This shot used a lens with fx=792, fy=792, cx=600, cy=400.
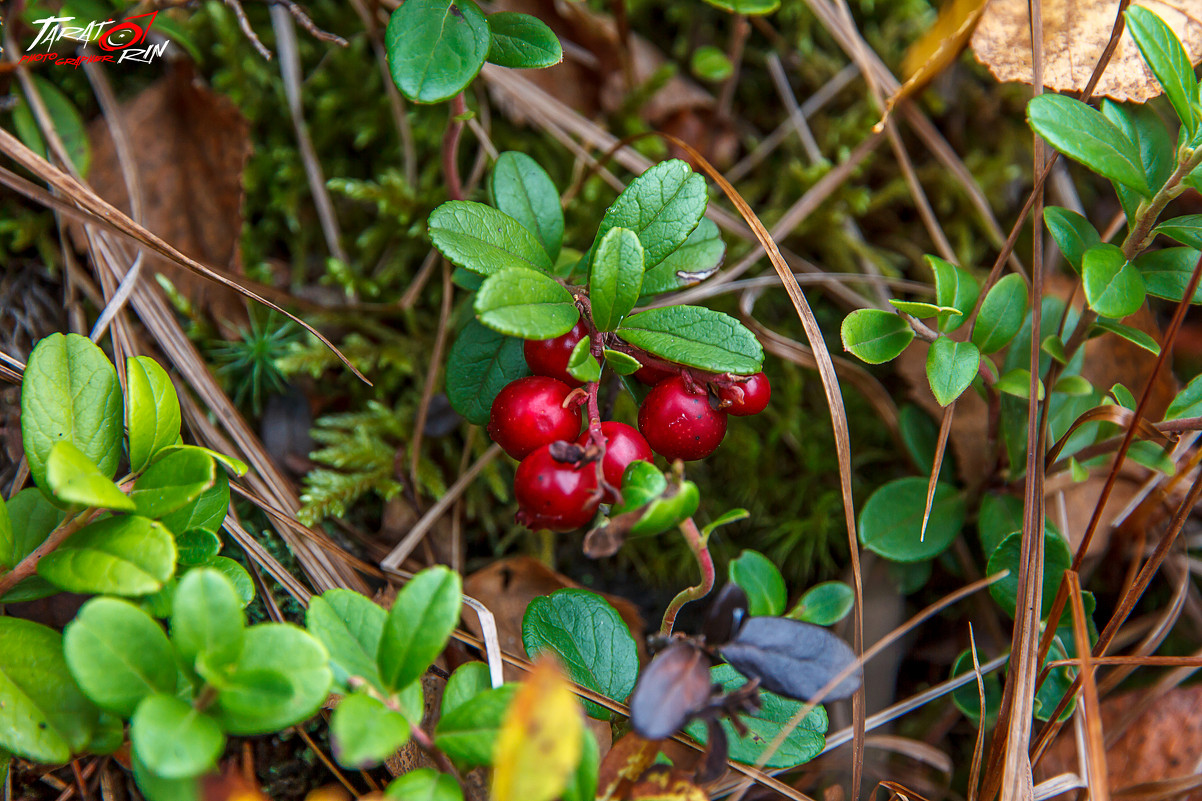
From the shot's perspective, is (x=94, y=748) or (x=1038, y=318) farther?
(x=1038, y=318)

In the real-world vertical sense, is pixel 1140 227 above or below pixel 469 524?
above

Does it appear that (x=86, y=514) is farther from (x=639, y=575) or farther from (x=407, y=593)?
(x=639, y=575)

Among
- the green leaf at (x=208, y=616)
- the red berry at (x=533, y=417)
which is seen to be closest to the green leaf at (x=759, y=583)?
the red berry at (x=533, y=417)

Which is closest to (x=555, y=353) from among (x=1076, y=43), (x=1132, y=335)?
(x=1132, y=335)

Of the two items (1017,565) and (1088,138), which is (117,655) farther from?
(1088,138)

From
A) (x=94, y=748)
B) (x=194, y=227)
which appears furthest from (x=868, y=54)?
(x=94, y=748)

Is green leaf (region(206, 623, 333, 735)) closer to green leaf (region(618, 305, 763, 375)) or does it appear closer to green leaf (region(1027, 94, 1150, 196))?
green leaf (region(618, 305, 763, 375))
